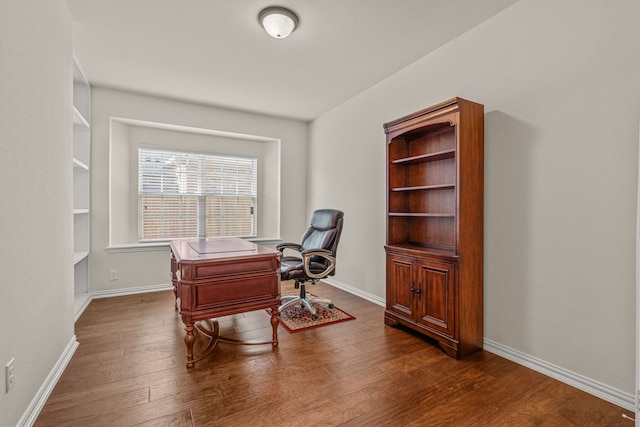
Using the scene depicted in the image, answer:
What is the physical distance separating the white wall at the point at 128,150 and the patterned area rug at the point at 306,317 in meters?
1.96

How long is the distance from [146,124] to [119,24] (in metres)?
1.80

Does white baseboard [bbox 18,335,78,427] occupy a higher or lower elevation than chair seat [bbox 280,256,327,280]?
lower

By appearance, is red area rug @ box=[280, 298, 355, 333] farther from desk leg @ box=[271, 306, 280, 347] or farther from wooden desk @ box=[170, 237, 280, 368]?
wooden desk @ box=[170, 237, 280, 368]

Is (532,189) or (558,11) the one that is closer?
(558,11)

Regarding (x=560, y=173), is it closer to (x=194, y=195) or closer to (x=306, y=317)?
(x=306, y=317)

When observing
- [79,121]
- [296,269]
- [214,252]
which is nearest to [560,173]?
[296,269]

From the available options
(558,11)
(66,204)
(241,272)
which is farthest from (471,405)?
(66,204)

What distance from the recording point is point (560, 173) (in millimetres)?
1989

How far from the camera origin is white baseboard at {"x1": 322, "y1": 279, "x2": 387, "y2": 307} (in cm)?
355

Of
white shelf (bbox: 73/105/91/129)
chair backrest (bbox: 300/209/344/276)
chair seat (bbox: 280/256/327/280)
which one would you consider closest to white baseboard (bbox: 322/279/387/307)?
chair backrest (bbox: 300/209/344/276)

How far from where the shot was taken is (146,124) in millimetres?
4105

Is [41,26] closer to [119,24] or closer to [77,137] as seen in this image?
[119,24]

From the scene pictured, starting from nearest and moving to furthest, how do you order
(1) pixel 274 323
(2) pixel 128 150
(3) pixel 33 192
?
(3) pixel 33 192, (1) pixel 274 323, (2) pixel 128 150

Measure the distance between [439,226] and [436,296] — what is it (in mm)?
672
